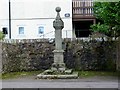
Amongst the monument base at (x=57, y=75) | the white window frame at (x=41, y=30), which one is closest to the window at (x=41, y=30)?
the white window frame at (x=41, y=30)

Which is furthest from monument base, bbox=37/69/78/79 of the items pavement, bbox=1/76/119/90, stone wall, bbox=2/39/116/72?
stone wall, bbox=2/39/116/72

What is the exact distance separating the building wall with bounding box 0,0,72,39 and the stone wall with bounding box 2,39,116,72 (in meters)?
8.35

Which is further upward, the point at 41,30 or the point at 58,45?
the point at 41,30

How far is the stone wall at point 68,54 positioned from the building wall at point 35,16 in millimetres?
8345

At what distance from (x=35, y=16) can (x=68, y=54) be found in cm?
996

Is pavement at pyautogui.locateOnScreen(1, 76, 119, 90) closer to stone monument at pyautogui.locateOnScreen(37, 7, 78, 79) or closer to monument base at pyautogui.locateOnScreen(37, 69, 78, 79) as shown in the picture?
monument base at pyautogui.locateOnScreen(37, 69, 78, 79)

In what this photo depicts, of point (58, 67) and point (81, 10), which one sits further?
point (81, 10)

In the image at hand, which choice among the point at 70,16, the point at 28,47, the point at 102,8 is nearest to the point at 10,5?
the point at 70,16

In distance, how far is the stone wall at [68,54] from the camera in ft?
74.6

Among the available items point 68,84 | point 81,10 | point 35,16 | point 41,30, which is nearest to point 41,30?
point 41,30

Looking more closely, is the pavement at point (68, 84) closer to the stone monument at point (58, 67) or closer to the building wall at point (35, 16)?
the stone monument at point (58, 67)

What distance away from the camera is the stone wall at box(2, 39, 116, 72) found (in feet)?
74.6

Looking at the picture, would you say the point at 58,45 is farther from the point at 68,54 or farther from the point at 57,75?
the point at 68,54

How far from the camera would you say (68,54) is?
23141 millimetres
